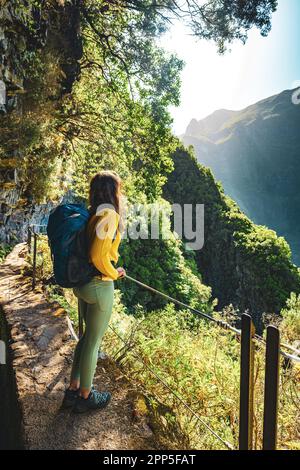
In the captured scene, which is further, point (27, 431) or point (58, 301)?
point (58, 301)

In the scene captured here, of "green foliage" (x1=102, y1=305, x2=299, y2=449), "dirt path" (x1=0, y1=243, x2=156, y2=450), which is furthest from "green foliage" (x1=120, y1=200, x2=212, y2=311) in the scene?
"green foliage" (x1=102, y1=305, x2=299, y2=449)

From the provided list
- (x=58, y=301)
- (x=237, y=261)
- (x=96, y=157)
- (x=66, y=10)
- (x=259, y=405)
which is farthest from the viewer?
(x=237, y=261)

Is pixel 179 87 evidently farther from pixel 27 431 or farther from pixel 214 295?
pixel 214 295

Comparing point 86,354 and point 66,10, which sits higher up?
point 66,10

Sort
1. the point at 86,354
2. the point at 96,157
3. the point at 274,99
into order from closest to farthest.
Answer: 1. the point at 86,354
2. the point at 96,157
3. the point at 274,99

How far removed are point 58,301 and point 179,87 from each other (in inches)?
228

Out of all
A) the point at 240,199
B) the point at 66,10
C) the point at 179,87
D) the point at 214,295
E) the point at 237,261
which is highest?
the point at 240,199

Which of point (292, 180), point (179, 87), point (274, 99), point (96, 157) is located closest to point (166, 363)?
point (179, 87)

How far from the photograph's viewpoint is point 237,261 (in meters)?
34.6

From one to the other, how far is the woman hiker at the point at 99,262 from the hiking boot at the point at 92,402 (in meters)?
0.13

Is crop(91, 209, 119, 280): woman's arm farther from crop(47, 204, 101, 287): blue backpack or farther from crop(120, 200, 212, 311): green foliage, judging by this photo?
crop(120, 200, 212, 311): green foliage

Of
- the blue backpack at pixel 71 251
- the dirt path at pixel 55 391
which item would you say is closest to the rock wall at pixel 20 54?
the dirt path at pixel 55 391

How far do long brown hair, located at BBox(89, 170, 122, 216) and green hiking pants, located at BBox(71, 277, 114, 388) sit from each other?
54 cm
